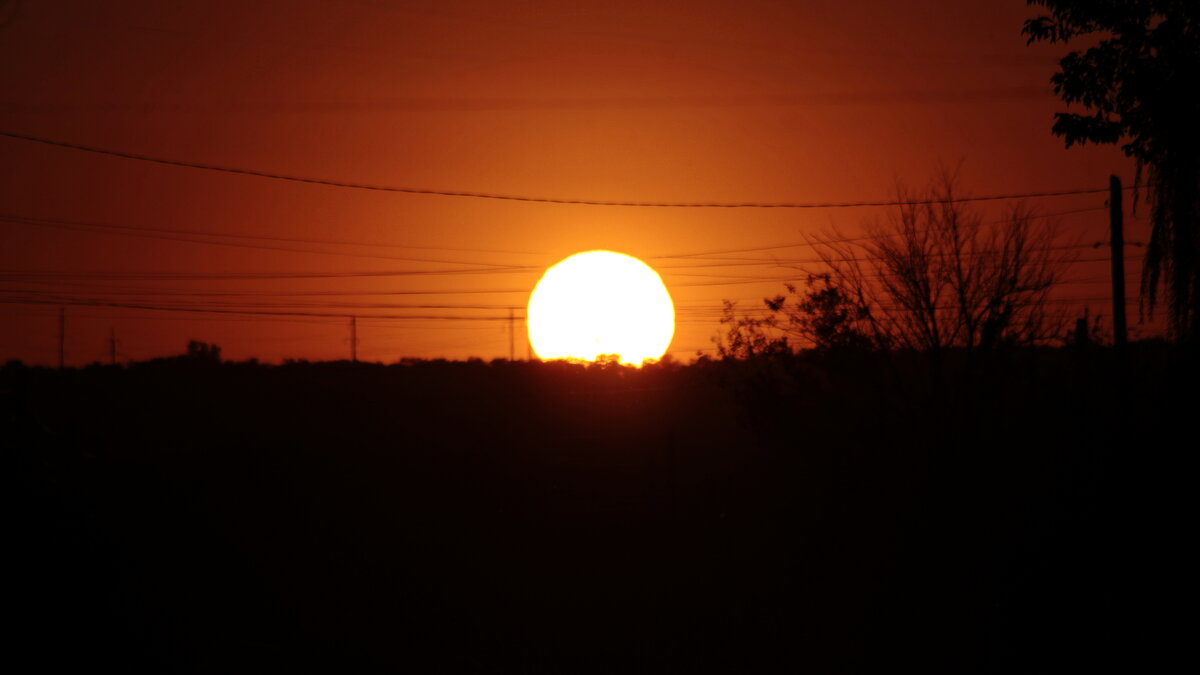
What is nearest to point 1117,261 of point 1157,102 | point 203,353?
point 1157,102

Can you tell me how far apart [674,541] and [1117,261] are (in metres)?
10.1

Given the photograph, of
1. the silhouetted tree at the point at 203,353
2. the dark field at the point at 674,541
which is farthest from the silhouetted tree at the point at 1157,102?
the silhouetted tree at the point at 203,353

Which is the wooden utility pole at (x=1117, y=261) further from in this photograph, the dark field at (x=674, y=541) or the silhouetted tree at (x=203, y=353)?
the silhouetted tree at (x=203, y=353)

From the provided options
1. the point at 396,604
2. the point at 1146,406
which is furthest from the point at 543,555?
the point at 1146,406

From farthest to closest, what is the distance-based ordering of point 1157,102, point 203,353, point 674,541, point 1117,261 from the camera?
point 203,353, point 1117,261, point 674,541, point 1157,102

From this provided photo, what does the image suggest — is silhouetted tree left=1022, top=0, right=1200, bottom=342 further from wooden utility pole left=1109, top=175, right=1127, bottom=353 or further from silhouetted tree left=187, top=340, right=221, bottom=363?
silhouetted tree left=187, top=340, right=221, bottom=363

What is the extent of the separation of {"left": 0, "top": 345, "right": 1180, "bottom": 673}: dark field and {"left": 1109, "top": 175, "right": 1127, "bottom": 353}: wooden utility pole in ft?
4.70

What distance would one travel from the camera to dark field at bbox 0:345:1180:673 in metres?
12.7

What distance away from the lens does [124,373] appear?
178ft

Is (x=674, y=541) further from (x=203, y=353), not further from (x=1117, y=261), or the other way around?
(x=203, y=353)

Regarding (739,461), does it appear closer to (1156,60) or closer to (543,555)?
(543,555)

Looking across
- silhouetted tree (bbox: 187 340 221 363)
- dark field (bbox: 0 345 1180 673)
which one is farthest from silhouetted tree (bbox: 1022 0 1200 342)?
silhouetted tree (bbox: 187 340 221 363)

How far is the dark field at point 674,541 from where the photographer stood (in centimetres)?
1270

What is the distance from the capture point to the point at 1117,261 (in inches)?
819
